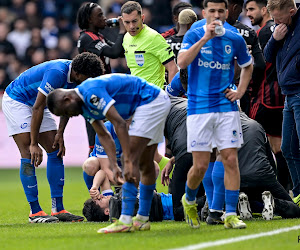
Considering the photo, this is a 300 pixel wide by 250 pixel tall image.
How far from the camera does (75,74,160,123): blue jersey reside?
18.7 ft

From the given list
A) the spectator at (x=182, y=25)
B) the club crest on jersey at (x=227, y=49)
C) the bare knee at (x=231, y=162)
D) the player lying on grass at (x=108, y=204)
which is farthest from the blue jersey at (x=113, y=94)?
the spectator at (x=182, y=25)

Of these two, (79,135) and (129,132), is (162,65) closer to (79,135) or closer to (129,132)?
(129,132)

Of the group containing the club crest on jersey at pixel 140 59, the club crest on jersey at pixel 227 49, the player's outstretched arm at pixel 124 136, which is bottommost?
the player's outstretched arm at pixel 124 136

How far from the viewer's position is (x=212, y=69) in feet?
20.6

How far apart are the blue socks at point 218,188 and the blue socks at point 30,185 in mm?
2324

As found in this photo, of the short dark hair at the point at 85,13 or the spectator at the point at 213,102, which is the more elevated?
the short dark hair at the point at 85,13

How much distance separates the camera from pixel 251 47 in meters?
8.50

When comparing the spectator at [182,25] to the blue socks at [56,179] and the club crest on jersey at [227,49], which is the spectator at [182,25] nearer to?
the blue socks at [56,179]

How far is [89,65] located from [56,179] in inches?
70.4

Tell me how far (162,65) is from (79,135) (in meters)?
6.99

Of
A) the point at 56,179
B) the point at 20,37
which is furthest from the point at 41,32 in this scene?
the point at 56,179

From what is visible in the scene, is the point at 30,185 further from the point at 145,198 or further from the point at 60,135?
the point at 145,198

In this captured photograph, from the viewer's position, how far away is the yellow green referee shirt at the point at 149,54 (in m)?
8.61

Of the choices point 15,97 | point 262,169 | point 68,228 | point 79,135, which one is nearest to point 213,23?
point 262,169
